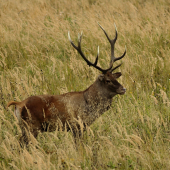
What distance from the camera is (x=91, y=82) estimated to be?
19.9ft

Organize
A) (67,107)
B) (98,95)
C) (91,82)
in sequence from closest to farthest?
(67,107), (98,95), (91,82)

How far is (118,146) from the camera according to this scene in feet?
12.9

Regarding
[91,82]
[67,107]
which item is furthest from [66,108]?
[91,82]

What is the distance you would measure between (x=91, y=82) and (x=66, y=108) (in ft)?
5.14

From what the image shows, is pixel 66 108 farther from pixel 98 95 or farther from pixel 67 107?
pixel 98 95

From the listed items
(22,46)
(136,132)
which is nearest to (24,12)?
(22,46)

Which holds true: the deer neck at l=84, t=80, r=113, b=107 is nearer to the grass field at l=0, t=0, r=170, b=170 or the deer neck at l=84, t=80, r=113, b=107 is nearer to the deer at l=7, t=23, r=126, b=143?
the deer at l=7, t=23, r=126, b=143

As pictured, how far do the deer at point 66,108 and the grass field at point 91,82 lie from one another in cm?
12

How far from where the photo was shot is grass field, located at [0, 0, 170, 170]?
139 inches

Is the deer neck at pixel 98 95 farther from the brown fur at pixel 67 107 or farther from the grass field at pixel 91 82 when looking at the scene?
the grass field at pixel 91 82

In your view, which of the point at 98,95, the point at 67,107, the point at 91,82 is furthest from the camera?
the point at 91,82

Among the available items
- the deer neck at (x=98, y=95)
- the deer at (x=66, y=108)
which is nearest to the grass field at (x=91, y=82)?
the deer at (x=66, y=108)

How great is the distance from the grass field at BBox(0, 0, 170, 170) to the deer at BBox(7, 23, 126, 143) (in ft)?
0.40

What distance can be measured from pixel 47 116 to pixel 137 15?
6353 mm
